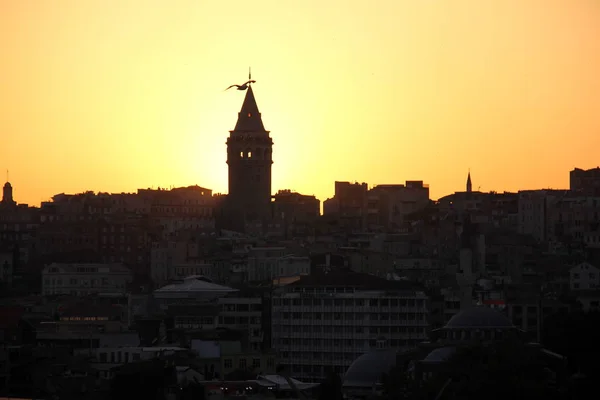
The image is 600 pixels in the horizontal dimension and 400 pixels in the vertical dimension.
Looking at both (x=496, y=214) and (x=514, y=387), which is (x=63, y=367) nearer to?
(x=514, y=387)

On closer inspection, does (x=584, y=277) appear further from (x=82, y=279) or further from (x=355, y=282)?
(x=82, y=279)

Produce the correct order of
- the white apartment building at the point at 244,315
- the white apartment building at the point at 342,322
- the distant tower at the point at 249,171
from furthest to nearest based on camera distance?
the distant tower at the point at 249,171
the white apartment building at the point at 244,315
the white apartment building at the point at 342,322

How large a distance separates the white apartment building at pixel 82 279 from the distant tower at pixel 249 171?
2284cm

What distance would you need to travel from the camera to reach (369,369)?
100812 millimetres

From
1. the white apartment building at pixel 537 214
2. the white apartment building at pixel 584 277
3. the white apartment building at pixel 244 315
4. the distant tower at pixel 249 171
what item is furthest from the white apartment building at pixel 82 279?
the white apartment building at pixel 537 214

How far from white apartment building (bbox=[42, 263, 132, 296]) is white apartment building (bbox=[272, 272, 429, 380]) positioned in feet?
92.4

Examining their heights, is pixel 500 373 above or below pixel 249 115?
below

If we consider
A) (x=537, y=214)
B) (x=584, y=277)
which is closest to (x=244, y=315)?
(x=584, y=277)

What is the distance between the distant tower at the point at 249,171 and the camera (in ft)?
552

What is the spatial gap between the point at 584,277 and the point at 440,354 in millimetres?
35436

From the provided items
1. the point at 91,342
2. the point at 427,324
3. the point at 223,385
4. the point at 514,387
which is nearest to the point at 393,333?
the point at 427,324

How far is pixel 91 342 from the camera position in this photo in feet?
361

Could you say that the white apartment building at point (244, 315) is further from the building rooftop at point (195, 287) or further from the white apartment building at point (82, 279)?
the white apartment building at point (82, 279)

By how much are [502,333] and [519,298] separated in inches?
709
